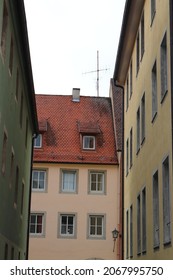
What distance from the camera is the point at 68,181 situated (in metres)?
38.1

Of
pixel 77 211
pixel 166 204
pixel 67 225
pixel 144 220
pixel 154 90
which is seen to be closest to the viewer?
pixel 166 204

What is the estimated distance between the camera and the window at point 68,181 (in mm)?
37938

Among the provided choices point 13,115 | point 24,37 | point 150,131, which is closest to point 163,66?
point 150,131

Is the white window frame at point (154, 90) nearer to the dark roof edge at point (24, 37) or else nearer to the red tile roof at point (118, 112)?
the dark roof edge at point (24, 37)

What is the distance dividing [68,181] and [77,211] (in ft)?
7.19

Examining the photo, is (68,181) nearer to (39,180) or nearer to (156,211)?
(39,180)

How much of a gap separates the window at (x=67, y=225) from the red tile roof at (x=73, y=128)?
12.5 ft

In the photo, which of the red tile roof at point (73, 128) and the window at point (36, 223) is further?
the red tile roof at point (73, 128)

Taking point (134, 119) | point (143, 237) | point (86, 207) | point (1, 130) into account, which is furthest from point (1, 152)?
point (86, 207)

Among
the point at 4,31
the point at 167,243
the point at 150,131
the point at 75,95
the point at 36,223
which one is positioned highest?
the point at 75,95

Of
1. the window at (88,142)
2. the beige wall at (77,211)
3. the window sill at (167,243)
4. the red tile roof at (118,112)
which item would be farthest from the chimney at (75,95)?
the window sill at (167,243)

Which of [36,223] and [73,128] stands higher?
[73,128]

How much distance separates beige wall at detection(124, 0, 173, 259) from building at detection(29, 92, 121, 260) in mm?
13340

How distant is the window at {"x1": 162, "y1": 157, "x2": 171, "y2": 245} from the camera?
1459 cm
